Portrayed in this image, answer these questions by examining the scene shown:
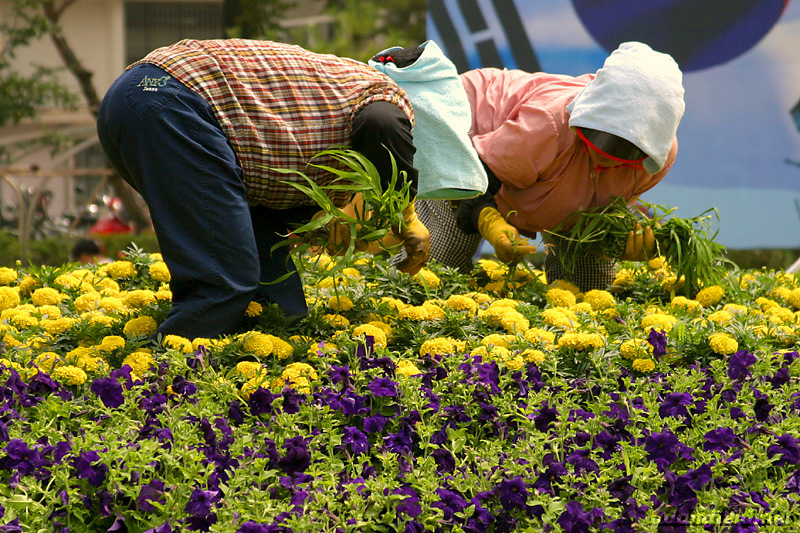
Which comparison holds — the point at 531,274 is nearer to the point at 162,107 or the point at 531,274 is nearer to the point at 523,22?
the point at 162,107

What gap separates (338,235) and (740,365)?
1271 millimetres

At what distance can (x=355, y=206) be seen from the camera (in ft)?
9.16

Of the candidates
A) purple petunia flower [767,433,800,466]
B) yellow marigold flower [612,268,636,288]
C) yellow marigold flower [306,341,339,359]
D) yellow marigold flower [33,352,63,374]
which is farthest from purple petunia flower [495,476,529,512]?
yellow marigold flower [612,268,636,288]

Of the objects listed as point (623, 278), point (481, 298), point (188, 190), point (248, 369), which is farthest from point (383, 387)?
point (623, 278)

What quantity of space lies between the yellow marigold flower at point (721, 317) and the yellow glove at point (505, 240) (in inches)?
28.1

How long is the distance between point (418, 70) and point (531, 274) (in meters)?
1.04

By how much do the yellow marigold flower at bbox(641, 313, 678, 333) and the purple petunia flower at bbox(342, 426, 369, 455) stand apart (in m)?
1.23

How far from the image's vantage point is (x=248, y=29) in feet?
33.8

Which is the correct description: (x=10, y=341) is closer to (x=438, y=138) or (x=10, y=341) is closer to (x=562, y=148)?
(x=438, y=138)

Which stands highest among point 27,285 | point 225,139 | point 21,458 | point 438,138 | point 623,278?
point 225,139

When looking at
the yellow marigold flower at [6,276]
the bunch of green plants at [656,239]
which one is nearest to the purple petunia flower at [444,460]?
the bunch of green plants at [656,239]

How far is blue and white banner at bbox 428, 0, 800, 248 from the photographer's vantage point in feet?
22.1

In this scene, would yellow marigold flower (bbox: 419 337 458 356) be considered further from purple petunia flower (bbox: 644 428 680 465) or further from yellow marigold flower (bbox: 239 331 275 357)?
purple petunia flower (bbox: 644 428 680 465)

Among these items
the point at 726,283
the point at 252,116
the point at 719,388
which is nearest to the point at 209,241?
the point at 252,116
